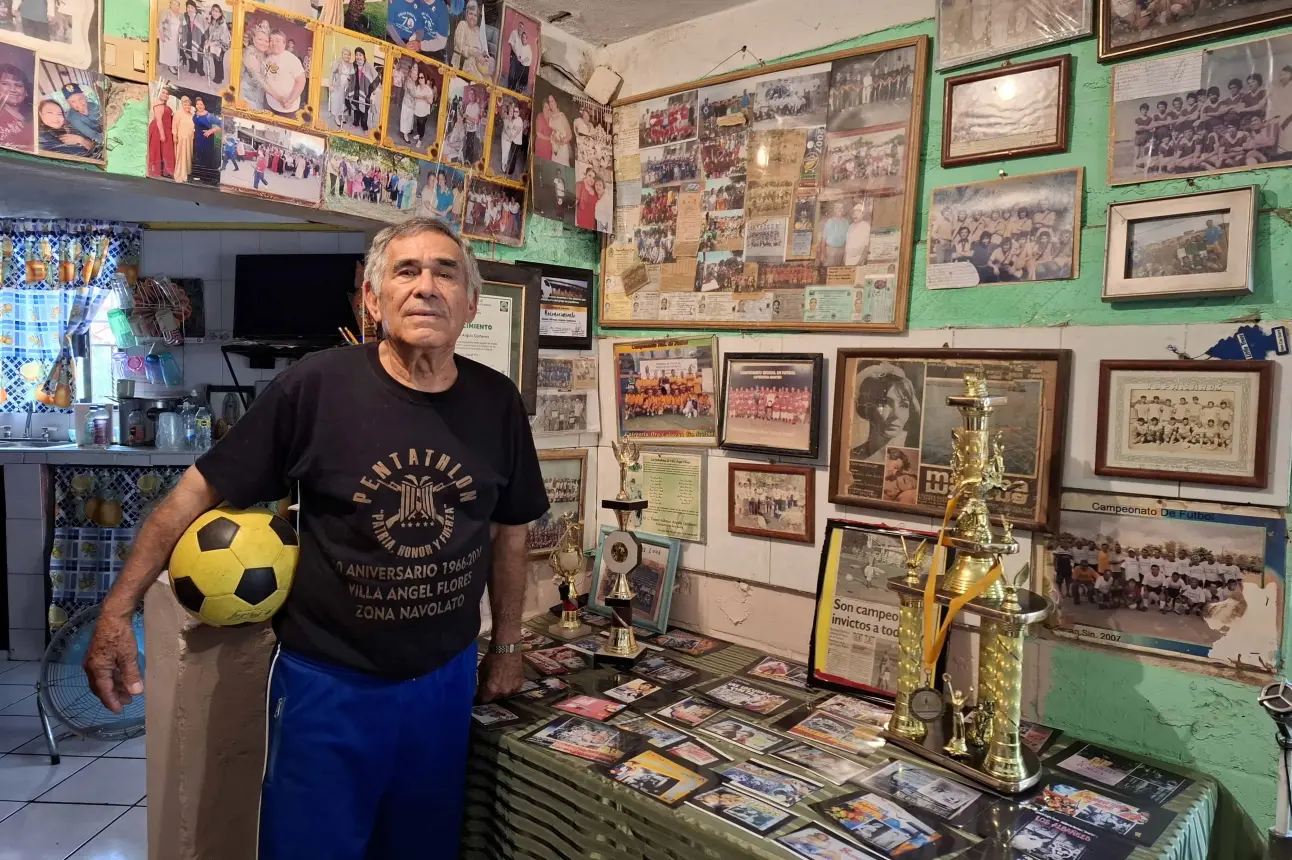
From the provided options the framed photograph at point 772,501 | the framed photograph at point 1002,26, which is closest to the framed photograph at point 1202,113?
the framed photograph at point 1002,26

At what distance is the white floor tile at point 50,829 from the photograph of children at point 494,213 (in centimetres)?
244

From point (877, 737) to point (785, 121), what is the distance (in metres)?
1.48

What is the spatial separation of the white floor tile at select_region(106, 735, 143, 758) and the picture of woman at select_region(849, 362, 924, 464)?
3.20 meters

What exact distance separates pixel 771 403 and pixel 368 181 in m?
1.14

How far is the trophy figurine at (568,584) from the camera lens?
2141 mm

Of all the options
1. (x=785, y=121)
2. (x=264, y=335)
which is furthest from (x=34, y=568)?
(x=785, y=121)

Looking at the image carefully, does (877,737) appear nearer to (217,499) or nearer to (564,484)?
(564,484)

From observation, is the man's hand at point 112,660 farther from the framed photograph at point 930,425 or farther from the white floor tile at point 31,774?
the white floor tile at point 31,774

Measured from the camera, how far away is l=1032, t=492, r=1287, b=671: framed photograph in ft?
4.63

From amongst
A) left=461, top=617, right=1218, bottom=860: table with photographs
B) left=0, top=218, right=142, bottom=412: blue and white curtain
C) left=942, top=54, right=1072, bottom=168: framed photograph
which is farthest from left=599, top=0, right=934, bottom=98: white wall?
left=0, top=218, right=142, bottom=412: blue and white curtain

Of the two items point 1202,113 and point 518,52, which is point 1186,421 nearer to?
point 1202,113

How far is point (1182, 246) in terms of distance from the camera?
145 centimetres

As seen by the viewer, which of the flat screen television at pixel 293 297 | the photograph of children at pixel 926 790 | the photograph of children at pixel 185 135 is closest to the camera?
the photograph of children at pixel 926 790

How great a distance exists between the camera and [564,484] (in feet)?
7.72
